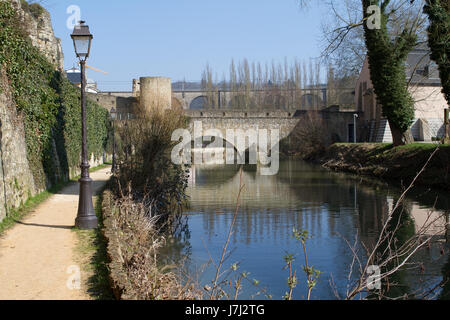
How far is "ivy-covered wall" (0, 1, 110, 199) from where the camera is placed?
9.62m

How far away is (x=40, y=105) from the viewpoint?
475 inches

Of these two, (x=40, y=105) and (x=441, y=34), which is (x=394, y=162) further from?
(x=40, y=105)

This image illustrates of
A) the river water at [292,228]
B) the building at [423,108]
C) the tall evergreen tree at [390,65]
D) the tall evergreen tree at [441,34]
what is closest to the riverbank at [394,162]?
the river water at [292,228]

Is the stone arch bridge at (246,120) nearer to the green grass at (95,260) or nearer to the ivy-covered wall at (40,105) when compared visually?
the ivy-covered wall at (40,105)

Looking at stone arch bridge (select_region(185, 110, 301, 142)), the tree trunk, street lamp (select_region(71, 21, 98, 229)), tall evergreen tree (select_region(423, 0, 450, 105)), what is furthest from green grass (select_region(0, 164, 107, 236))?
stone arch bridge (select_region(185, 110, 301, 142))

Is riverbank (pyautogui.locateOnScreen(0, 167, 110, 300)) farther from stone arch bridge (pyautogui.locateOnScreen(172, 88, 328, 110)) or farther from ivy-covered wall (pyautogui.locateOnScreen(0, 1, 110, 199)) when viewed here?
stone arch bridge (pyautogui.locateOnScreen(172, 88, 328, 110))

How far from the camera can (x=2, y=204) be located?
26.6 feet

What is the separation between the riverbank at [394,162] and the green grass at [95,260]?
1207cm

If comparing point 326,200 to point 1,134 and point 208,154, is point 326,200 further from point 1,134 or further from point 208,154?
point 208,154

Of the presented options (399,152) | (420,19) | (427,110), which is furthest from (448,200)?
(427,110)

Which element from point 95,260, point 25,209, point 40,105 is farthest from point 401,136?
point 95,260

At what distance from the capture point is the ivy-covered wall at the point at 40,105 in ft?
31.6

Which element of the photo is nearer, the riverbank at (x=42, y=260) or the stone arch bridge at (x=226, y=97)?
the riverbank at (x=42, y=260)

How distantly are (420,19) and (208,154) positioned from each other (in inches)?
778
